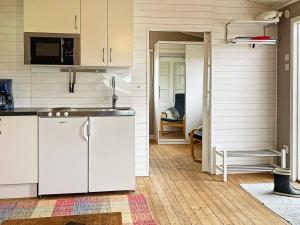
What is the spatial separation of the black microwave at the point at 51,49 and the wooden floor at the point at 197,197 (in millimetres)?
1745

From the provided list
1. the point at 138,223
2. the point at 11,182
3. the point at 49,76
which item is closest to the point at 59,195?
the point at 11,182

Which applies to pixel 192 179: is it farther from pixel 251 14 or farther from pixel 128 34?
pixel 251 14

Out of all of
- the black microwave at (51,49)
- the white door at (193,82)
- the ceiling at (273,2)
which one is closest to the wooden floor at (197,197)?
the black microwave at (51,49)

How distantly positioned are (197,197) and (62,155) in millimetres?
1520

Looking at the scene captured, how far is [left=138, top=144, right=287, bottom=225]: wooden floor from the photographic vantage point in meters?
3.05

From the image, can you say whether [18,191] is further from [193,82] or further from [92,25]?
[193,82]

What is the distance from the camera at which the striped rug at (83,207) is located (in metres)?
3.08

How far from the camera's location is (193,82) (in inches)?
280

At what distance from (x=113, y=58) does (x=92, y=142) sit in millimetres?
1022

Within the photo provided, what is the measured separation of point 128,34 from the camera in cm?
391

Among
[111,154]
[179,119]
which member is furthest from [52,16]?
[179,119]

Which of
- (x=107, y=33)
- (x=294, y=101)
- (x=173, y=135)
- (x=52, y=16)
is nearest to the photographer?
(x=52, y=16)

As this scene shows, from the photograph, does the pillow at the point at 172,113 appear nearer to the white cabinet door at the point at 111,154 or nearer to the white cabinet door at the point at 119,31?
the white cabinet door at the point at 119,31

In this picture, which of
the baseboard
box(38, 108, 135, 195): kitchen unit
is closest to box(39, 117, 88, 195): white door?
box(38, 108, 135, 195): kitchen unit
